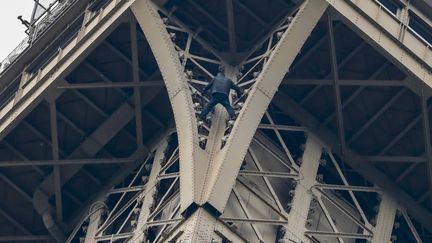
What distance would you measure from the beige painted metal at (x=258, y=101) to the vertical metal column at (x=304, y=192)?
10.0ft

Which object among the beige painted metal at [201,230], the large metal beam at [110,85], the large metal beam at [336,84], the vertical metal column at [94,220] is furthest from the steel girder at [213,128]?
the vertical metal column at [94,220]

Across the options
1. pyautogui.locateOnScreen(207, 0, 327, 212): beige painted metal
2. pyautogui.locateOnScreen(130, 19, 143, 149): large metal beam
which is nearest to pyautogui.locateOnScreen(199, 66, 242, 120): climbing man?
pyautogui.locateOnScreen(207, 0, 327, 212): beige painted metal

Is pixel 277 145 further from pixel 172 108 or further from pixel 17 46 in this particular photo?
pixel 17 46

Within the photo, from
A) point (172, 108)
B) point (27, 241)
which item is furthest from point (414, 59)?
point (27, 241)

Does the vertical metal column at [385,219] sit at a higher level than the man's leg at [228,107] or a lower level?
higher

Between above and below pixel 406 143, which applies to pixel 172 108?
below

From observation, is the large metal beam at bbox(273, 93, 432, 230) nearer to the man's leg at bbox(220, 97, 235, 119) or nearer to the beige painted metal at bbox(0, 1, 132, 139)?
the man's leg at bbox(220, 97, 235, 119)

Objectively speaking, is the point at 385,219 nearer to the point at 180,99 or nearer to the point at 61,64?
the point at 180,99

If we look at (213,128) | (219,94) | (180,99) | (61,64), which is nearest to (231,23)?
(219,94)

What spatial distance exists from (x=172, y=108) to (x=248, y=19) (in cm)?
452

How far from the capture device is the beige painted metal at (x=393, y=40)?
52.5m

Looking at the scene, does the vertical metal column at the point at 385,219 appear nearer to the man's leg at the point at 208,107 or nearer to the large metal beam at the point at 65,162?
the man's leg at the point at 208,107

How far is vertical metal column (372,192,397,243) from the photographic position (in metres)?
53.5

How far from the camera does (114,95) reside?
2237 inches
